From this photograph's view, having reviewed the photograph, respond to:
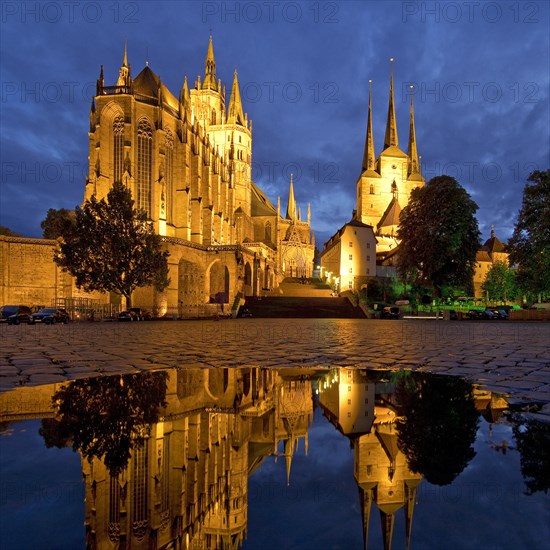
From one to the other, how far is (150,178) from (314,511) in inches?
1793

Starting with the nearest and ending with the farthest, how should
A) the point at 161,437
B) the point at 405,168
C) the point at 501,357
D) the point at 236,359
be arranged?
the point at 161,437
the point at 236,359
the point at 501,357
the point at 405,168

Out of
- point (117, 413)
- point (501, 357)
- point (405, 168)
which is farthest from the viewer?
point (405, 168)

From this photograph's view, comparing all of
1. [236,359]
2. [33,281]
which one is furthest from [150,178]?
[236,359]

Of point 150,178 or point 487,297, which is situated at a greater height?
point 150,178

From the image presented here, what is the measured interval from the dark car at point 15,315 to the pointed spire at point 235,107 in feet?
185

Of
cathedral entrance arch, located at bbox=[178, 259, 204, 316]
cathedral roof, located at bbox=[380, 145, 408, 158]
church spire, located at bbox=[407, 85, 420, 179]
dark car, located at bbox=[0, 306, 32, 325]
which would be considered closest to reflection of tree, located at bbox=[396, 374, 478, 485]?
dark car, located at bbox=[0, 306, 32, 325]

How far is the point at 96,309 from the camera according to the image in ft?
108

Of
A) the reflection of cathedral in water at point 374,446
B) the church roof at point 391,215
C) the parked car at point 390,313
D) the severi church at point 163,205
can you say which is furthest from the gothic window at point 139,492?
the church roof at point 391,215

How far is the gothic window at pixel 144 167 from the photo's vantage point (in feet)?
144

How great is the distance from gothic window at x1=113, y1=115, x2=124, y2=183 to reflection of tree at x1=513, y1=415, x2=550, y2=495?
44460 millimetres

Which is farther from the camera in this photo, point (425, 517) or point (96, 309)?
point (96, 309)

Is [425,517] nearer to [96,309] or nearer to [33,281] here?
[96,309]

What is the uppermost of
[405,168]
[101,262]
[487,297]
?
[405,168]

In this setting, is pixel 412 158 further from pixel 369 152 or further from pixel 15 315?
pixel 15 315
